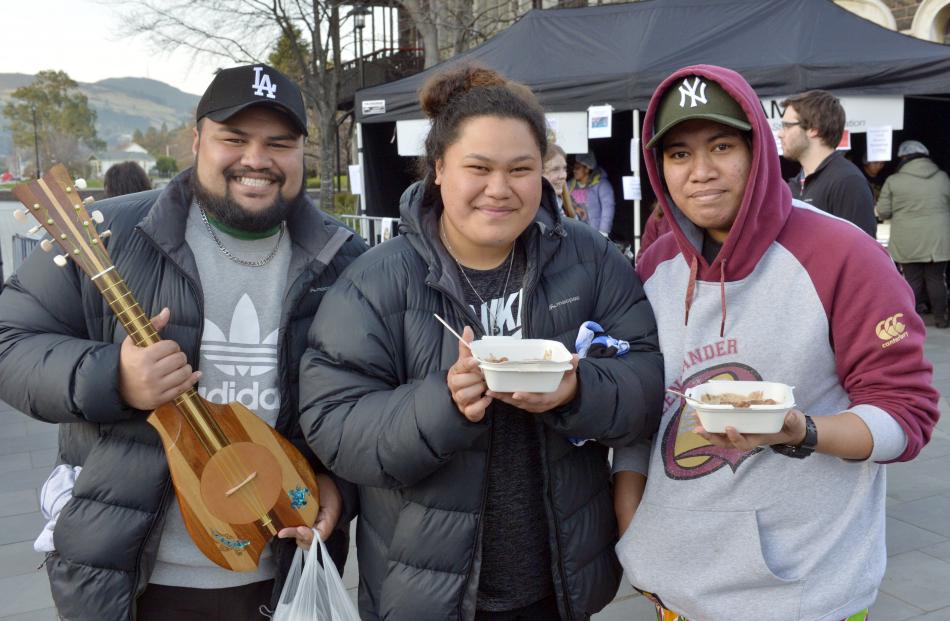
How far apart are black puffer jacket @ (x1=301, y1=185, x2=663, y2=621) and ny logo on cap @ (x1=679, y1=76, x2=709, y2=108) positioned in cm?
46

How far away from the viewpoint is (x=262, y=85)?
7.04ft

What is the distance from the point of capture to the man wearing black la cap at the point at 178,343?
199 cm

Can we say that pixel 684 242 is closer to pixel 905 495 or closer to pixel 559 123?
pixel 905 495

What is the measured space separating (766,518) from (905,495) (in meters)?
3.57

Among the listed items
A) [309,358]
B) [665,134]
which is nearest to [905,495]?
[665,134]

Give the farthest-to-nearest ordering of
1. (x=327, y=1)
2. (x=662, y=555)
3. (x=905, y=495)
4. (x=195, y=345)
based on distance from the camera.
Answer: (x=327, y=1), (x=905, y=495), (x=195, y=345), (x=662, y=555)

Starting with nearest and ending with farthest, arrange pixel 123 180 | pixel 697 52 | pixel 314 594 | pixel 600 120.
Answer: pixel 314 594
pixel 123 180
pixel 600 120
pixel 697 52

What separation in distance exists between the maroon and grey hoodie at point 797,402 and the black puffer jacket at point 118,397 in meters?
1.06

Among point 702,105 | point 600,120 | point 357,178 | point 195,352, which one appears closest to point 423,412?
point 195,352

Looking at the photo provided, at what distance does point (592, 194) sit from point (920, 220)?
400 cm

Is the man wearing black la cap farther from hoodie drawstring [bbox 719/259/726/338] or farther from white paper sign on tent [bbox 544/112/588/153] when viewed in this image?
white paper sign on tent [bbox 544/112/588/153]

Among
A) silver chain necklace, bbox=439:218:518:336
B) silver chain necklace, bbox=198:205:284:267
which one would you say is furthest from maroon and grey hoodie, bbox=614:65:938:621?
silver chain necklace, bbox=198:205:284:267

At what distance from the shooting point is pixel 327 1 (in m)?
25.0

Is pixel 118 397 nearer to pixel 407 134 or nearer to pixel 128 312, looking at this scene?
pixel 128 312
